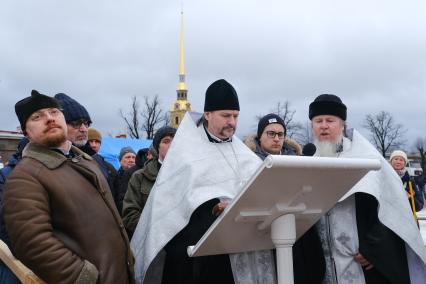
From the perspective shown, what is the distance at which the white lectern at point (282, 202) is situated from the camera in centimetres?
196

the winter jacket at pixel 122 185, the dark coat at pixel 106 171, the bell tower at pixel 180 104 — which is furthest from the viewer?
the bell tower at pixel 180 104

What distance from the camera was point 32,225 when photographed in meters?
2.33

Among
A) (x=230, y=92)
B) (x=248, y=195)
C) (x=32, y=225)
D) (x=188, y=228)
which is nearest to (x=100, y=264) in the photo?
(x=32, y=225)

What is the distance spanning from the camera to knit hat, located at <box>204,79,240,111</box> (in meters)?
3.45

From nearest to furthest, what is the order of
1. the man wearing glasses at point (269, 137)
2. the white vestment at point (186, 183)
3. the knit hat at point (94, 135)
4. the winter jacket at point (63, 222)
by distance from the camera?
the winter jacket at point (63, 222), the white vestment at point (186, 183), the man wearing glasses at point (269, 137), the knit hat at point (94, 135)

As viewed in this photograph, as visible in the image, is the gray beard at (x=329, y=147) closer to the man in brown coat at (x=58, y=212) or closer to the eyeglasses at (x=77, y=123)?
the man in brown coat at (x=58, y=212)

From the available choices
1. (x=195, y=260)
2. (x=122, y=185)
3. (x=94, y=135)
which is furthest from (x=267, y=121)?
(x=94, y=135)

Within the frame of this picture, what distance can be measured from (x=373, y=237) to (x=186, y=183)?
1227mm

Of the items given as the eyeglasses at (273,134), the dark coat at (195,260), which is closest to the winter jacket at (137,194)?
the dark coat at (195,260)

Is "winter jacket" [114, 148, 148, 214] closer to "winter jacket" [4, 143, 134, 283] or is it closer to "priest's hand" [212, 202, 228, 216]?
"priest's hand" [212, 202, 228, 216]

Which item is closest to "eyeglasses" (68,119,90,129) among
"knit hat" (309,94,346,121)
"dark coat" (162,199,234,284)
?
"dark coat" (162,199,234,284)

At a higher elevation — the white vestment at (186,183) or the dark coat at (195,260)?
the white vestment at (186,183)

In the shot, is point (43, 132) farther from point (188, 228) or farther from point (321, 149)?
point (321, 149)

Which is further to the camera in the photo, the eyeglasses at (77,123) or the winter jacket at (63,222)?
the eyeglasses at (77,123)
